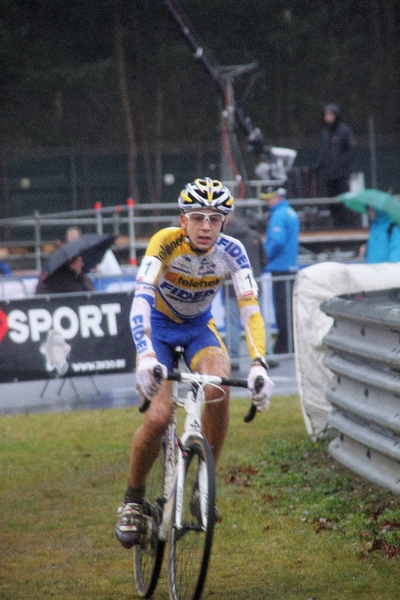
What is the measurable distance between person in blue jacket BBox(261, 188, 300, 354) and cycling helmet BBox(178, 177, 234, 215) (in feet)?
27.2

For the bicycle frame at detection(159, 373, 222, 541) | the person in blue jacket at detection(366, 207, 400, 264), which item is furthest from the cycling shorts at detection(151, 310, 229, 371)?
the person in blue jacket at detection(366, 207, 400, 264)

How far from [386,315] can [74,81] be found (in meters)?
26.7

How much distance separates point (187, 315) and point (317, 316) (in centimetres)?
315

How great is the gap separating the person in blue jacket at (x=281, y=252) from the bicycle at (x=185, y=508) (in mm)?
8465

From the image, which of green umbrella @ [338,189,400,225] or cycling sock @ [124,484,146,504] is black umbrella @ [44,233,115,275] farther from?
cycling sock @ [124,484,146,504]

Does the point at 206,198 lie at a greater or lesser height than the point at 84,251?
greater

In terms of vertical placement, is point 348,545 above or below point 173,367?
below

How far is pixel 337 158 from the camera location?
802 inches

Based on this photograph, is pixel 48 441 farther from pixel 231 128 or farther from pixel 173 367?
pixel 231 128

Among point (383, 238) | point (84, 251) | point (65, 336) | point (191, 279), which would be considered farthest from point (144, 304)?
point (84, 251)

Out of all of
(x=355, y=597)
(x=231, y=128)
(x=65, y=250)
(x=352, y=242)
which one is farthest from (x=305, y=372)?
(x=231, y=128)

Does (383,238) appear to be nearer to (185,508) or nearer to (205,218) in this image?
(205,218)

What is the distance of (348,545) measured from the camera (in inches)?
234

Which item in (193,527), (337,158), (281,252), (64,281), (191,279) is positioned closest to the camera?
(193,527)
